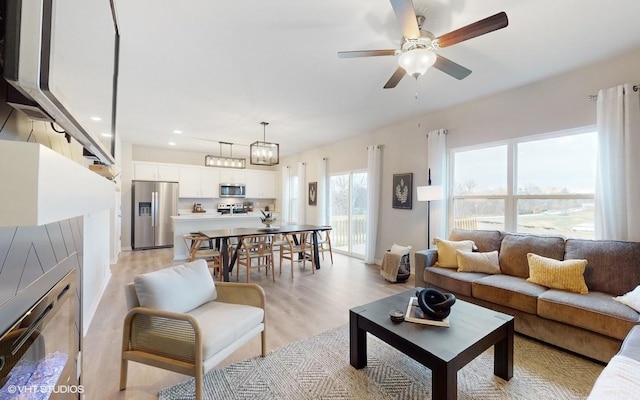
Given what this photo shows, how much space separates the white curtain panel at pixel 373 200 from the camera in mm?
5168

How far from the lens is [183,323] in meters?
1.65

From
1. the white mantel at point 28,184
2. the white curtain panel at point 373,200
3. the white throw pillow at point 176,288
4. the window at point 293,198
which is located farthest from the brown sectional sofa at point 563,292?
the window at point 293,198

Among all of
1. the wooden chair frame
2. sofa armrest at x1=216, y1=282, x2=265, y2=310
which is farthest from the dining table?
the wooden chair frame

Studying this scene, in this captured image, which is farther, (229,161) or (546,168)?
(229,161)

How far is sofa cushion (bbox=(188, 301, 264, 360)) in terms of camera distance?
168cm

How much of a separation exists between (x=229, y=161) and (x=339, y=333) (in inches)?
164

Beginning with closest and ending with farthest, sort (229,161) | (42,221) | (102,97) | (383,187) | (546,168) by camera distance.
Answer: (42,221)
(102,97)
(546,168)
(383,187)
(229,161)

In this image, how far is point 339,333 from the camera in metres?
2.55

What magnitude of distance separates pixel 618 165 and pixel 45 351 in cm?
433

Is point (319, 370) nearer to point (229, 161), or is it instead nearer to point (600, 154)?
point (600, 154)

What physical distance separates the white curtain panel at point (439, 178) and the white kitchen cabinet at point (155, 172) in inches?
240

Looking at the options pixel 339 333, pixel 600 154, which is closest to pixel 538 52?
pixel 600 154

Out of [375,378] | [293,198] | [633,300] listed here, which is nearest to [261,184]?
[293,198]

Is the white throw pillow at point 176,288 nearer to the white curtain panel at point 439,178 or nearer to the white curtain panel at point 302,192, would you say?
the white curtain panel at point 439,178
